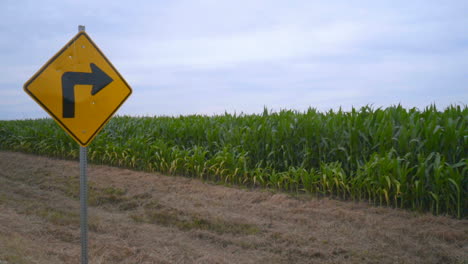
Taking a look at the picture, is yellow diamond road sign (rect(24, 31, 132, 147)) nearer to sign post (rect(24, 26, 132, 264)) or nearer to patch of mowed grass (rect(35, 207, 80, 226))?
sign post (rect(24, 26, 132, 264))

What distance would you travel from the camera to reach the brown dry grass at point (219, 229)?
14.2ft

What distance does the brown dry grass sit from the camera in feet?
14.2

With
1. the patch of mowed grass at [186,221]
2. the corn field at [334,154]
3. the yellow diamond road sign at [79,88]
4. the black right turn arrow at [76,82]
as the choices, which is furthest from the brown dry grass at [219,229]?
the black right turn arrow at [76,82]

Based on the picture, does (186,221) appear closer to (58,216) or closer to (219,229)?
(219,229)

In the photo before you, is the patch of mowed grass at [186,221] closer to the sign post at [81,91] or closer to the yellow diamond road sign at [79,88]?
the sign post at [81,91]

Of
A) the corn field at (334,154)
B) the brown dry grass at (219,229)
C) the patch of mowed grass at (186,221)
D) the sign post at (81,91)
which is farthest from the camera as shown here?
the corn field at (334,154)

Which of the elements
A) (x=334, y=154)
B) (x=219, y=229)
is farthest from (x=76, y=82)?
(x=334, y=154)

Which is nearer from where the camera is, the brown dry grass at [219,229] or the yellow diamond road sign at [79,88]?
the yellow diamond road sign at [79,88]

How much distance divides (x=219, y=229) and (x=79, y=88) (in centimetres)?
287

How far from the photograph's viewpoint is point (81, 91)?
11.5 ft

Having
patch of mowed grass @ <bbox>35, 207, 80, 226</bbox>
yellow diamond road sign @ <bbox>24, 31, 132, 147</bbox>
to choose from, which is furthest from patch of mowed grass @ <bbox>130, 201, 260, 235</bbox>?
yellow diamond road sign @ <bbox>24, 31, 132, 147</bbox>

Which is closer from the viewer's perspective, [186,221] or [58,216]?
[186,221]

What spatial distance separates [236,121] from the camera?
9977 mm

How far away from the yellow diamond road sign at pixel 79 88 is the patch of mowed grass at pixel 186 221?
2.48 metres
